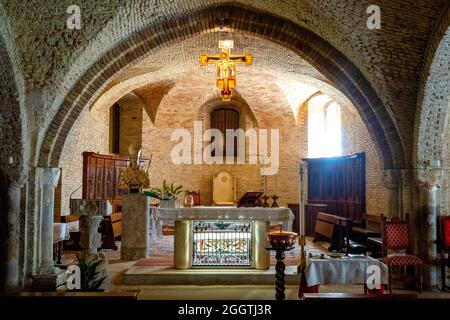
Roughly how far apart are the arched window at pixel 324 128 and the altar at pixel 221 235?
260 inches

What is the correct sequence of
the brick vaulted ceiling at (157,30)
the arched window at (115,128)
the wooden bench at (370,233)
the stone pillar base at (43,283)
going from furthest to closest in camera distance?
the arched window at (115,128) → the wooden bench at (370,233) → the stone pillar base at (43,283) → the brick vaulted ceiling at (157,30)

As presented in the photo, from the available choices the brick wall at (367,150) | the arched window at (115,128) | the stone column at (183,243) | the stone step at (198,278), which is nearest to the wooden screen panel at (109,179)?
the arched window at (115,128)

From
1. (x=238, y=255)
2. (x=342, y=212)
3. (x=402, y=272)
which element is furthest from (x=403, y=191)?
(x=342, y=212)

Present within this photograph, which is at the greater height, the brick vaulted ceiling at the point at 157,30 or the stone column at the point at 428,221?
the brick vaulted ceiling at the point at 157,30

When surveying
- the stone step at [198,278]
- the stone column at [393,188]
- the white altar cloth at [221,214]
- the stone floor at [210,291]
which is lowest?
the stone floor at [210,291]

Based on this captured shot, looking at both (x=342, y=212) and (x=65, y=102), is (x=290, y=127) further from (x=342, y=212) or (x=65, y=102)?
(x=65, y=102)

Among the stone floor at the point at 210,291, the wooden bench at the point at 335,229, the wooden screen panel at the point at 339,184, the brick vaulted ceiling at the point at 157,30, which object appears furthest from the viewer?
the wooden screen panel at the point at 339,184

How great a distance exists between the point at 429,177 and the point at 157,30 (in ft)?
17.2

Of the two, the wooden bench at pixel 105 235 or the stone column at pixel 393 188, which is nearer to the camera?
the stone column at pixel 393 188

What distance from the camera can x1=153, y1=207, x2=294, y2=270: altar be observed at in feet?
22.7

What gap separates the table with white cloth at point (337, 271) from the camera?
4941 millimetres

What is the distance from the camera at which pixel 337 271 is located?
5.00m

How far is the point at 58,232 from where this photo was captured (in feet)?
26.3

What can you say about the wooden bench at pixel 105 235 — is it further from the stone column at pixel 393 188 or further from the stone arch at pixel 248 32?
the stone column at pixel 393 188
